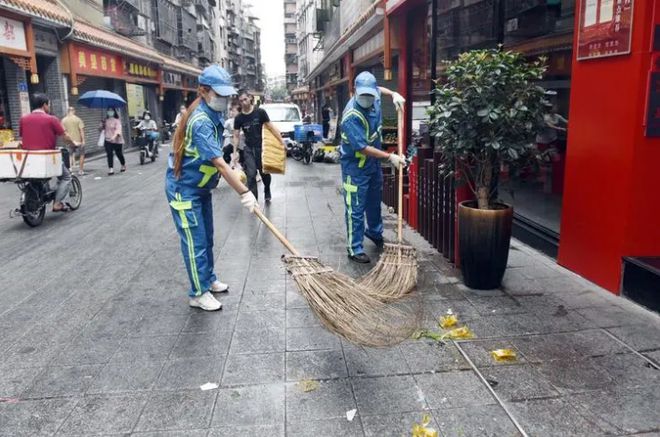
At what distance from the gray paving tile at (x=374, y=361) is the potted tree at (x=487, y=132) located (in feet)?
4.20

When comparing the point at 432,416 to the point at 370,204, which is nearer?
the point at 432,416

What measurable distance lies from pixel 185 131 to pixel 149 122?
13.8 m

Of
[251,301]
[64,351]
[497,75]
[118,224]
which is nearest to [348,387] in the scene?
[251,301]

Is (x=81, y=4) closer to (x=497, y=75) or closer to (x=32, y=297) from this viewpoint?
Result: (x=32, y=297)

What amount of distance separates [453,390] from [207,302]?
2036mm

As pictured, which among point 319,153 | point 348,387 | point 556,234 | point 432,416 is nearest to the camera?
point 432,416

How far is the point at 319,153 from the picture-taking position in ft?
53.2

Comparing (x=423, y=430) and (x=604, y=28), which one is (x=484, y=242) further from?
(x=423, y=430)

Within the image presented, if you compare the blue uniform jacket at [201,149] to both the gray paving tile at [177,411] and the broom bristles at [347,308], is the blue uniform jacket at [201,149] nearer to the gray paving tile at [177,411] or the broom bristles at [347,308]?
the broom bristles at [347,308]

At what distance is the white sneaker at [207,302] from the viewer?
423cm

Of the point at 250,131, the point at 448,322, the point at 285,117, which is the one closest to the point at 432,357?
the point at 448,322

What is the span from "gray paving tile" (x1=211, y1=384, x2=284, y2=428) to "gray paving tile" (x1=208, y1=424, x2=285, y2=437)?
2cm

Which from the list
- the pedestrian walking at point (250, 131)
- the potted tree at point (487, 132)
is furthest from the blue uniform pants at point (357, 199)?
the pedestrian walking at point (250, 131)

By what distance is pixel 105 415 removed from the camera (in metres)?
→ 2.84
